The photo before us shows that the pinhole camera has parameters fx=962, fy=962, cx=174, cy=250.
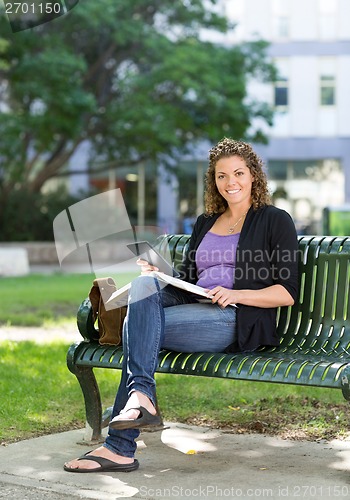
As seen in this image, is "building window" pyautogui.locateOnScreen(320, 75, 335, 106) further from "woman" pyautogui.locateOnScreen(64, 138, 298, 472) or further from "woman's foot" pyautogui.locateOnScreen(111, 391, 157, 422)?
"woman's foot" pyautogui.locateOnScreen(111, 391, 157, 422)

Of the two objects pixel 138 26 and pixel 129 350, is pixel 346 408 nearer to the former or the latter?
pixel 129 350

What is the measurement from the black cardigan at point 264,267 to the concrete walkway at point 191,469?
538 millimetres

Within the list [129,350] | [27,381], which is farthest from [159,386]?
[129,350]

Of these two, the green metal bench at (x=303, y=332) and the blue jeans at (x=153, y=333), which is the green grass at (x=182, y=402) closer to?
the green metal bench at (x=303, y=332)

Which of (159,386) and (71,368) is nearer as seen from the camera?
(71,368)

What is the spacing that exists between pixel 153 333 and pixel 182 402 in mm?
1650

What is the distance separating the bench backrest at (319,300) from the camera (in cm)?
466

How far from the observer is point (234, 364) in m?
4.16

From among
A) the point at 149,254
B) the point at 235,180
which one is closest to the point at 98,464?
the point at 149,254

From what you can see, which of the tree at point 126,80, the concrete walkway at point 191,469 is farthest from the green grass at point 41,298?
the tree at point 126,80

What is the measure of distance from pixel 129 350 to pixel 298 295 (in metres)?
1.06

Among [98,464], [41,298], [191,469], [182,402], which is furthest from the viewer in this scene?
[41,298]
